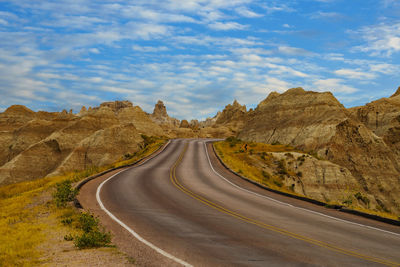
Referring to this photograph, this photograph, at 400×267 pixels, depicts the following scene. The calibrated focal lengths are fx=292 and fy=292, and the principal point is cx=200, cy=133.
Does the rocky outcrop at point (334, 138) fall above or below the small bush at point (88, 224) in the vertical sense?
above

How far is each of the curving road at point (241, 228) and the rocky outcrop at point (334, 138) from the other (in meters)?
27.9

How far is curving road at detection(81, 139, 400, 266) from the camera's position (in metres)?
7.82

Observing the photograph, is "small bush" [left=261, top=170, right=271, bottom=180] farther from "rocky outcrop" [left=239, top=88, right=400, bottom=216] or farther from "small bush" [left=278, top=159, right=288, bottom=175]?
"rocky outcrop" [left=239, top=88, right=400, bottom=216]

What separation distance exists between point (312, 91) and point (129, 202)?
188ft

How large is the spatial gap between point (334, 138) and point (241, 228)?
4066cm

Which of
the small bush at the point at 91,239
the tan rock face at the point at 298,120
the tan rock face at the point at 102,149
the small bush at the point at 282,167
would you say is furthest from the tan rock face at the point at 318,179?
the tan rock face at the point at 102,149

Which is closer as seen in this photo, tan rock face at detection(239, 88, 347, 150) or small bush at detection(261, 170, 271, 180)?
small bush at detection(261, 170, 271, 180)

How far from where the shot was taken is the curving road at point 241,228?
25.7ft

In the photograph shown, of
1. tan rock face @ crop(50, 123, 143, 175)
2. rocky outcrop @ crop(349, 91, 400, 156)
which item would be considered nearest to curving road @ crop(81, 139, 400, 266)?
tan rock face @ crop(50, 123, 143, 175)

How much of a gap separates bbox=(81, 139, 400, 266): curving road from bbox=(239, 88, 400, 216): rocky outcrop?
27919mm

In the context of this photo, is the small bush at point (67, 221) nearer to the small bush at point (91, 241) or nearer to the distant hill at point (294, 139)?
the small bush at point (91, 241)

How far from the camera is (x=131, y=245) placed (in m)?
8.44

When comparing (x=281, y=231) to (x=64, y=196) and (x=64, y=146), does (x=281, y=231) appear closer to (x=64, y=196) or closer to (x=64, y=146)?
(x=64, y=196)

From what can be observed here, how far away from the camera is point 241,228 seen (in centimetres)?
1065
